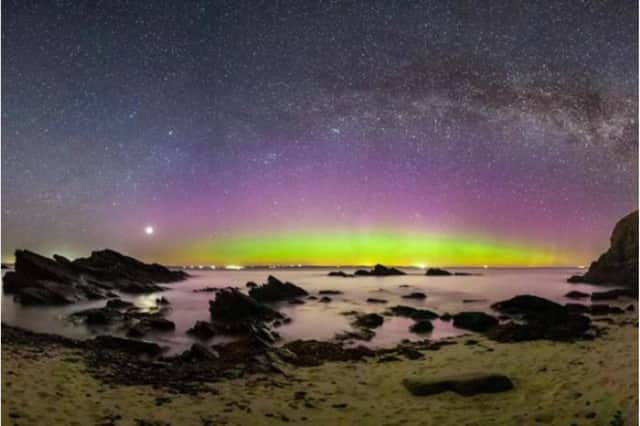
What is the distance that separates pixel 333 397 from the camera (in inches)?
458

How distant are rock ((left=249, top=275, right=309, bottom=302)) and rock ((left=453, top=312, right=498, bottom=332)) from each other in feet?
73.3

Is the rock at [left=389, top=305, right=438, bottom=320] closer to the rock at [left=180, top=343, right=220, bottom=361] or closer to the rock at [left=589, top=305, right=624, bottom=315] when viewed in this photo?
the rock at [left=589, top=305, right=624, bottom=315]

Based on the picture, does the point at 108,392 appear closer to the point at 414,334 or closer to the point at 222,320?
the point at 414,334

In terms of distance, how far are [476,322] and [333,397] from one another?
1457cm

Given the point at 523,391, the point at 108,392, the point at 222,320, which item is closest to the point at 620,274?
the point at 222,320

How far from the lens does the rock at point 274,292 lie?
4359cm

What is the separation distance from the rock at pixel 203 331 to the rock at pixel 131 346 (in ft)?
12.6

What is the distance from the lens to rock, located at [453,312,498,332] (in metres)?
23.3

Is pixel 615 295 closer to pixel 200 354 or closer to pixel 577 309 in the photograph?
pixel 577 309

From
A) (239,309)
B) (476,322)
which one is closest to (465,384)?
(476,322)

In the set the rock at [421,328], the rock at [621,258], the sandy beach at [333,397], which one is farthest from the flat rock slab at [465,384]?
the rock at [621,258]

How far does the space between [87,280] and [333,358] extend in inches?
1560

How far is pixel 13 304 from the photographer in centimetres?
3369

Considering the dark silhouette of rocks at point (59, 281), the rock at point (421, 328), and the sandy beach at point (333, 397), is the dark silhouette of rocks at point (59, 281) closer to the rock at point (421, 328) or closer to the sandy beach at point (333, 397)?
the sandy beach at point (333, 397)
